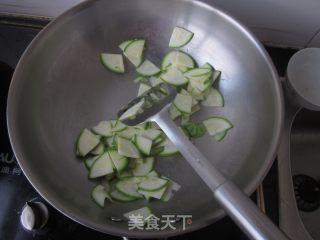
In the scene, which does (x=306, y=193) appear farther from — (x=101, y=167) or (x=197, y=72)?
(x=101, y=167)

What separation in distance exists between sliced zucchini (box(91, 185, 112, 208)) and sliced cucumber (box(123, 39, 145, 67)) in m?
0.32

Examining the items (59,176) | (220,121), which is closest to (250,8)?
(220,121)

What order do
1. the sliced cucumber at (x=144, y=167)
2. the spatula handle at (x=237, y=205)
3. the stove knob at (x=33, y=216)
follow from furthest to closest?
the sliced cucumber at (x=144, y=167) → the stove knob at (x=33, y=216) → the spatula handle at (x=237, y=205)

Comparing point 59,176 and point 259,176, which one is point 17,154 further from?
point 259,176

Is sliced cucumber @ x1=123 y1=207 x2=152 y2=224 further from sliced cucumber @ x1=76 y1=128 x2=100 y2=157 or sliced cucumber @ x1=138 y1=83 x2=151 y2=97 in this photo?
sliced cucumber @ x1=138 y1=83 x2=151 y2=97

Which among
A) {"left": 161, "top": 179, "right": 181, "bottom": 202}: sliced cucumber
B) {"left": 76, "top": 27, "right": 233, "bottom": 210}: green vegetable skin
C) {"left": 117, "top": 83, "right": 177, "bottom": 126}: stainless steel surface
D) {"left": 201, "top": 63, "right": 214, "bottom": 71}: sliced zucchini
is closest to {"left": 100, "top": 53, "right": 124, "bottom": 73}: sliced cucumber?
{"left": 76, "top": 27, "right": 233, "bottom": 210}: green vegetable skin

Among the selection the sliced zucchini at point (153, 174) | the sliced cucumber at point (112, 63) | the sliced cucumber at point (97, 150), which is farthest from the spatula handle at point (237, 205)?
the sliced cucumber at point (112, 63)

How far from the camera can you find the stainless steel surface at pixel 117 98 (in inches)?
25.7

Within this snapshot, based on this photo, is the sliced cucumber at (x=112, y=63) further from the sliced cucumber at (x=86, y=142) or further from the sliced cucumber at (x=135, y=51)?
the sliced cucumber at (x=86, y=142)

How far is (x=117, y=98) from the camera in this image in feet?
2.73

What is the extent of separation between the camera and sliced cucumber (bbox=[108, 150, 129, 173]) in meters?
0.72

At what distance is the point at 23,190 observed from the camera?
2.25 ft

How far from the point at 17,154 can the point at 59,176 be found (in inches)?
3.7

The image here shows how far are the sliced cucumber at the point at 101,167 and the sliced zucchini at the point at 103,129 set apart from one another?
6 centimetres
